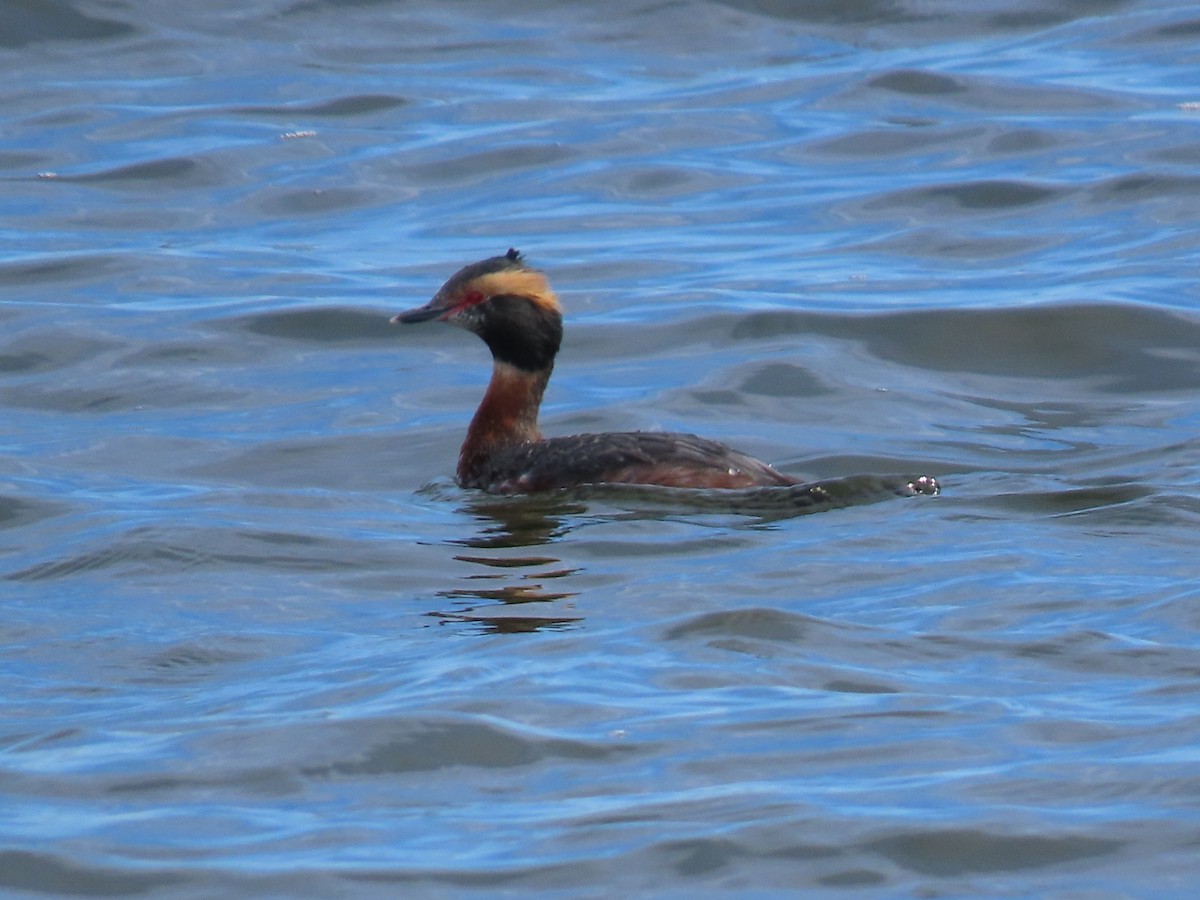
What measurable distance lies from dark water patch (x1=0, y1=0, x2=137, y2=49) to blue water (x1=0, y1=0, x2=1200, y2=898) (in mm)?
59

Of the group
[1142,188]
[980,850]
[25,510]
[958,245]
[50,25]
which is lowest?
[25,510]

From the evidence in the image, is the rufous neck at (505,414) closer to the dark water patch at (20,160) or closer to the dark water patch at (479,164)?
the dark water patch at (479,164)

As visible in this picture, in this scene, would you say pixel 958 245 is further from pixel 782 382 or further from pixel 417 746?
pixel 417 746

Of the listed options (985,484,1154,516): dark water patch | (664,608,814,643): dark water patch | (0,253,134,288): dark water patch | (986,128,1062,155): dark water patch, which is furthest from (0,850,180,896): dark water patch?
(986,128,1062,155): dark water patch

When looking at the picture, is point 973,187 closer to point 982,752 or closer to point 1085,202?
point 1085,202

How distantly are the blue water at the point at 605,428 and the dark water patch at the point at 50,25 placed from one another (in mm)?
59

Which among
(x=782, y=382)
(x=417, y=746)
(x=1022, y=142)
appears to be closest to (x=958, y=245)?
(x=1022, y=142)

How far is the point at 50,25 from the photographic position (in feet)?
78.9

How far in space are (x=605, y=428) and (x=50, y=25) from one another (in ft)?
43.9

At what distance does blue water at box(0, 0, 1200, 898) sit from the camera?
654 cm

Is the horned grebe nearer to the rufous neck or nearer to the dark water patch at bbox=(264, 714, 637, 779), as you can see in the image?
the rufous neck

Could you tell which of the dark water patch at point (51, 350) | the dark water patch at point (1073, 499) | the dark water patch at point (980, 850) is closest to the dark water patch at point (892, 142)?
the dark water patch at point (51, 350)

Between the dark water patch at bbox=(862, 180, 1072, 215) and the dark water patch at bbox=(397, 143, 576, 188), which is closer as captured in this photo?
the dark water patch at bbox=(862, 180, 1072, 215)

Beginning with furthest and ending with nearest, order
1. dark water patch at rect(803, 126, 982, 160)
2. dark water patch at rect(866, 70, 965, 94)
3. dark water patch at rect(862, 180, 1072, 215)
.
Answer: dark water patch at rect(866, 70, 965, 94)
dark water patch at rect(803, 126, 982, 160)
dark water patch at rect(862, 180, 1072, 215)
